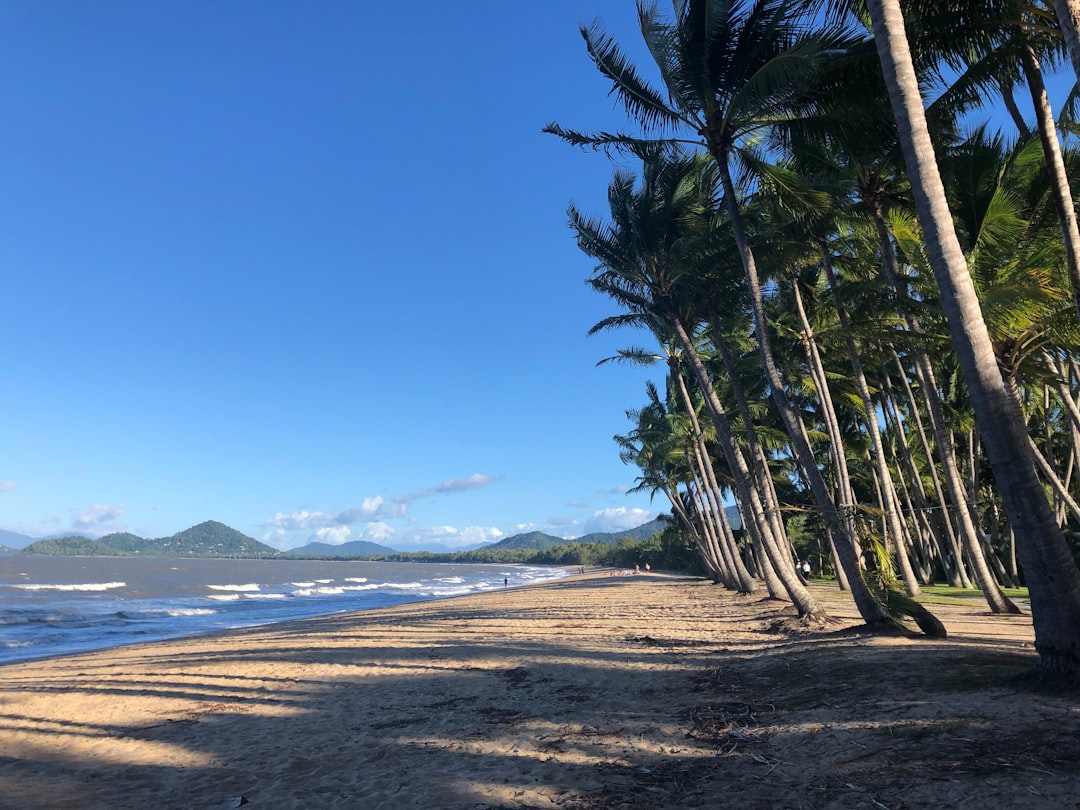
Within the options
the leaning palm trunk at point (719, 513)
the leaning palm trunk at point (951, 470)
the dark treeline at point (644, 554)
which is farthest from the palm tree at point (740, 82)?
the dark treeline at point (644, 554)

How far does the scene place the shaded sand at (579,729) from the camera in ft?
13.4

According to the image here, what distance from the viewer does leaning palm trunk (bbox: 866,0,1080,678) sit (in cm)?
482

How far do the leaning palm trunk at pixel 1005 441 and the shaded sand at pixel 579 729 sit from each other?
1.77 feet

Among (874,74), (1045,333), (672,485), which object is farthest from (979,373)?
(672,485)

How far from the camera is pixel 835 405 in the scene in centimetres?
2645

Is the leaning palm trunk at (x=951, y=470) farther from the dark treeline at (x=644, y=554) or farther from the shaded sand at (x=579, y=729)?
the dark treeline at (x=644, y=554)

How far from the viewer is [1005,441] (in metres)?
4.98

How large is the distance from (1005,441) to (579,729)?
4.54 m

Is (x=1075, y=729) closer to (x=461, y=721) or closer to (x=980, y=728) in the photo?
(x=980, y=728)

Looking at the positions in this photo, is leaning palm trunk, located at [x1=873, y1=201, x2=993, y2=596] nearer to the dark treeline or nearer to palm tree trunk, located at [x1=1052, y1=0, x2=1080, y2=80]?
palm tree trunk, located at [x1=1052, y1=0, x2=1080, y2=80]

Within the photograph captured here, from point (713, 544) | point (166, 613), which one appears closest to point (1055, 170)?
point (713, 544)

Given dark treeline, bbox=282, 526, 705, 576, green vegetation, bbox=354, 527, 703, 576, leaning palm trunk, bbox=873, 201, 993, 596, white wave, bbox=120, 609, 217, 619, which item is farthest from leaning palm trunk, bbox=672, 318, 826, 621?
green vegetation, bbox=354, 527, 703, 576

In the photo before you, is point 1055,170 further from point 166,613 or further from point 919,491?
point 166,613

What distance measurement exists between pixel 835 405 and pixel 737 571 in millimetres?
9047
